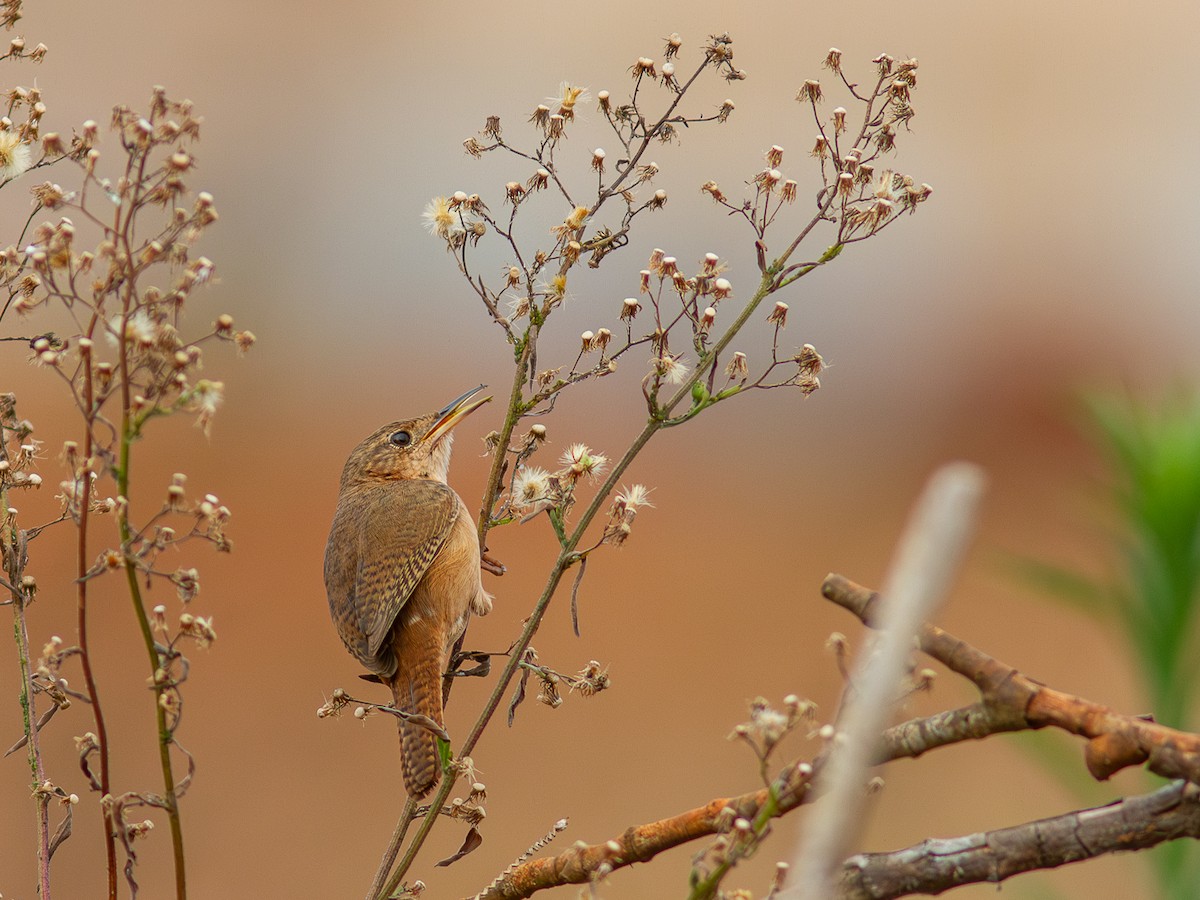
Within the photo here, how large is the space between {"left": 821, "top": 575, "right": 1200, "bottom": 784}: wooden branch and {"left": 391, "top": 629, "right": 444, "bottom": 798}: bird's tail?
119 centimetres

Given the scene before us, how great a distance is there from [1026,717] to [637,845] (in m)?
0.43

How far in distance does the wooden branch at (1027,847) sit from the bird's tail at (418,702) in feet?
3.56

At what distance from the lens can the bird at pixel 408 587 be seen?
2.57 metres

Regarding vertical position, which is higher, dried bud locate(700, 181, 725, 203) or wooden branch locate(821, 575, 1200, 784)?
dried bud locate(700, 181, 725, 203)

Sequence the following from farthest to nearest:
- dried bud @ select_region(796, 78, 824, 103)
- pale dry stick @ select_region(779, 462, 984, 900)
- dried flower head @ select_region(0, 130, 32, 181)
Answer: dried bud @ select_region(796, 78, 824, 103) < dried flower head @ select_region(0, 130, 32, 181) < pale dry stick @ select_region(779, 462, 984, 900)

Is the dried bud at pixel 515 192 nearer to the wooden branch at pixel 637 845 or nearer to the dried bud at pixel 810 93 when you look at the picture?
the dried bud at pixel 810 93

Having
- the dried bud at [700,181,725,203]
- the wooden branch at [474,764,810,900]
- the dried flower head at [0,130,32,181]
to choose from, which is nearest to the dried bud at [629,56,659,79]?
the dried bud at [700,181,725,203]

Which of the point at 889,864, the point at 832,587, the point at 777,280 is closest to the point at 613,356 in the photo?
the point at 777,280

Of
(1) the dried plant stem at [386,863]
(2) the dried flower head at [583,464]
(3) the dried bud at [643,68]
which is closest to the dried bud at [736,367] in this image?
(2) the dried flower head at [583,464]

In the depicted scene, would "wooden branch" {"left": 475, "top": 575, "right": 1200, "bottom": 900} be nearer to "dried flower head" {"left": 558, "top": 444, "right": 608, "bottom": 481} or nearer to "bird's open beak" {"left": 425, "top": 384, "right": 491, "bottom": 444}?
"dried flower head" {"left": 558, "top": 444, "right": 608, "bottom": 481}

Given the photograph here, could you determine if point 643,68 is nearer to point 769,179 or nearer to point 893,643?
point 769,179

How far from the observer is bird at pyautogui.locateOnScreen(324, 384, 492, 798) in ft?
8.43

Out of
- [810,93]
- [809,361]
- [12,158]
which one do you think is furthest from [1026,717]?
[12,158]

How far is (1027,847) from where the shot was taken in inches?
45.7
